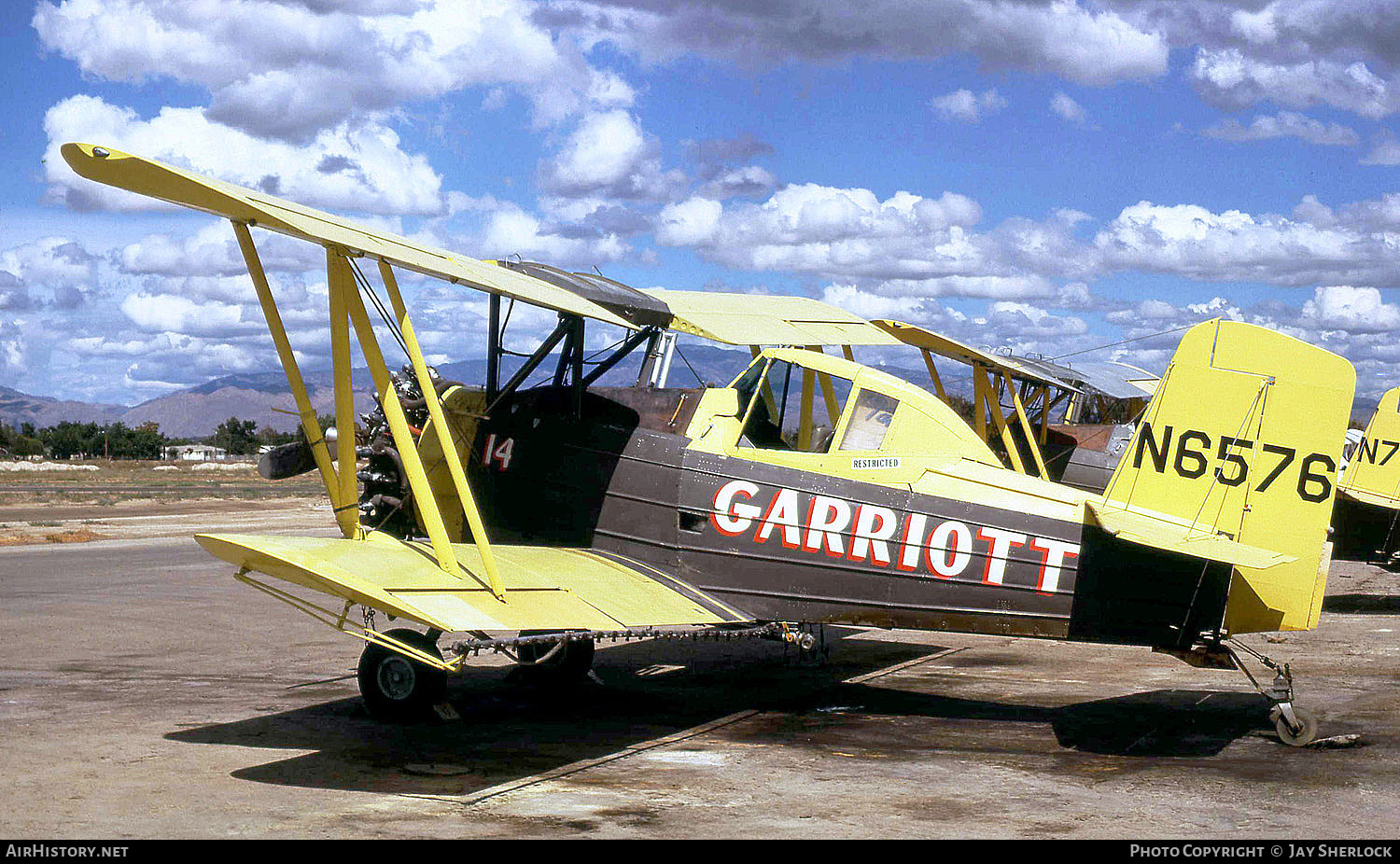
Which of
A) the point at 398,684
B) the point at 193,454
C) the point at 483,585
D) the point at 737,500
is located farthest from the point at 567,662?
the point at 193,454

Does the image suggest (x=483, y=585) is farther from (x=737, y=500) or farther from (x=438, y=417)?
(x=737, y=500)

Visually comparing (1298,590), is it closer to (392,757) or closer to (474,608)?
(474,608)

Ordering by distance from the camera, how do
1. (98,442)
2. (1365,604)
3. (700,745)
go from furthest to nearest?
(98,442), (1365,604), (700,745)

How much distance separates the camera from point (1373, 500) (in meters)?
15.6

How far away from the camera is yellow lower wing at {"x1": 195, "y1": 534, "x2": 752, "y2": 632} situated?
659 cm

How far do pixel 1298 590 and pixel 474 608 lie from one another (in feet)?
16.7

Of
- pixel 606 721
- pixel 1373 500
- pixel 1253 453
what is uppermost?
pixel 1373 500

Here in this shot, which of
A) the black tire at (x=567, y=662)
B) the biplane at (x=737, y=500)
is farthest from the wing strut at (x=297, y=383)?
the black tire at (x=567, y=662)

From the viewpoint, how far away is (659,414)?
9125 mm

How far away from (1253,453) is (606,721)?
4.75 metres

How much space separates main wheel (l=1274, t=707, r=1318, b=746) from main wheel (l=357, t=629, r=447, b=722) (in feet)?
18.1

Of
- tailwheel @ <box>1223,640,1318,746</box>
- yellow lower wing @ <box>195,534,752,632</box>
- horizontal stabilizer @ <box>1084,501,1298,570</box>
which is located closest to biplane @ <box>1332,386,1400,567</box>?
tailwheel @ <box>1223,640,1318,746</box>

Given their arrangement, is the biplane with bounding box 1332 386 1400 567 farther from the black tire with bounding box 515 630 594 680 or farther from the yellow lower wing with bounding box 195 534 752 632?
the yellow lower wing with bounding box 195 534 752 632
